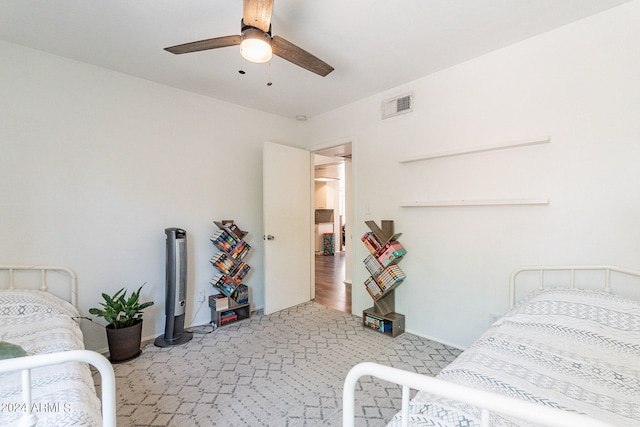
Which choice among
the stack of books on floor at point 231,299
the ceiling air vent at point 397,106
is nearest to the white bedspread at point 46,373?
the stack of books on floor at point 231,299

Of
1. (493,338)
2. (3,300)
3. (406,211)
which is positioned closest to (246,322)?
(3,300)

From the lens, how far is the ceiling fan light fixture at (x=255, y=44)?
1.42 metres

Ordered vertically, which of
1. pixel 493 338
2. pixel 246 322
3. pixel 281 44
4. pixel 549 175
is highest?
pixel 281 44

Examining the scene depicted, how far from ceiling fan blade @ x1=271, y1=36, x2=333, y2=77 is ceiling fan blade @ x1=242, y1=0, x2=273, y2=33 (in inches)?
4.9

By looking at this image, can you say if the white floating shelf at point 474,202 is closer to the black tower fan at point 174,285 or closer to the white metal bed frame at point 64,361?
the black tower fan at point 174,285

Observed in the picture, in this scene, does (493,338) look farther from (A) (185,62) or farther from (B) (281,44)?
(A) (185,62)

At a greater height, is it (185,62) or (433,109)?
(185,62)

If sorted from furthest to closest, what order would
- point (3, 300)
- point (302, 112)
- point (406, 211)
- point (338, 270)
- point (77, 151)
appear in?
point (338, 270)
point (302, 112)
point (406, 211)
point (77, 151)
point (3, 300)

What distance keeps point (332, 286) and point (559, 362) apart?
3.56 metres

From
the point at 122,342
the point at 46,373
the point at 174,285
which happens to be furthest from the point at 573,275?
the point at 122,342

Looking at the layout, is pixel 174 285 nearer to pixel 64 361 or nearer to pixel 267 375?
pixel 267 375

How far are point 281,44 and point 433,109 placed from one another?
1.66 m

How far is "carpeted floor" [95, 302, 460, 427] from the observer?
1.67 meters

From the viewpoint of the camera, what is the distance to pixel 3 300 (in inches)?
69.2
